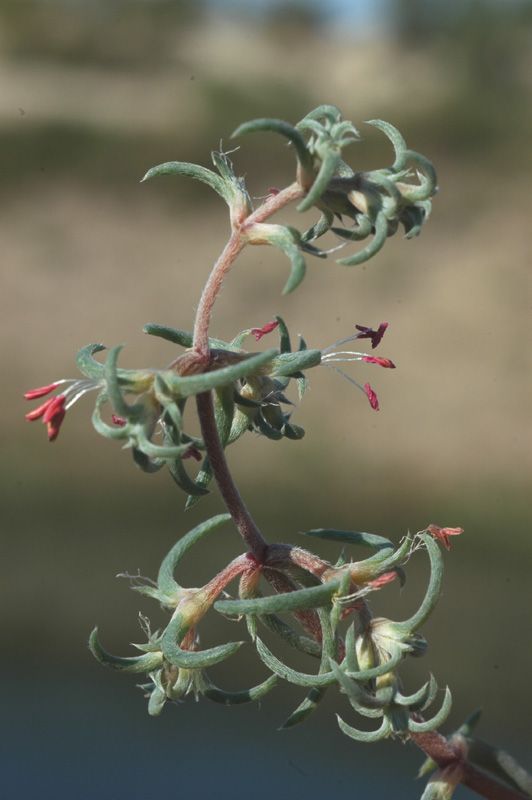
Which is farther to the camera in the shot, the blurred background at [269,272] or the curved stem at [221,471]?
the blurred background at [269,272]

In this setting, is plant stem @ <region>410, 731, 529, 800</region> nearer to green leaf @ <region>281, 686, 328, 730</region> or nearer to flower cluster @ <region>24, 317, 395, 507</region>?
green leaf @ <region>281, 686, 328, 730</region>

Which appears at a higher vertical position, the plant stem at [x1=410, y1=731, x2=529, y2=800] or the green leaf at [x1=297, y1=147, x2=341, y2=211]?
the green leaf at [x1=297, y1=147, x2=341, y2=211]

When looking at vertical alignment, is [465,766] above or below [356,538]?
below

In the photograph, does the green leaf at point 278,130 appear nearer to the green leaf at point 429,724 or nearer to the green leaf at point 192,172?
the green leaf at point 192,172

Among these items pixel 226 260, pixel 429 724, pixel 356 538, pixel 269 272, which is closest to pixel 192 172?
pixel 226 260

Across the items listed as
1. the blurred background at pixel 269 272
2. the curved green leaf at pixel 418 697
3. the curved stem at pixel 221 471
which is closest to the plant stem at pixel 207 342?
the curved stem at pixel 221 471

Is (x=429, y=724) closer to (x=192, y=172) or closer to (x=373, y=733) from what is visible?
(x=373, y=733)

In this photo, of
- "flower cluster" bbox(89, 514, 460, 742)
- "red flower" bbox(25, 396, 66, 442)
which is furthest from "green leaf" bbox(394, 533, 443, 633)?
"red flower" bbox(25, 396, 66, 442)
